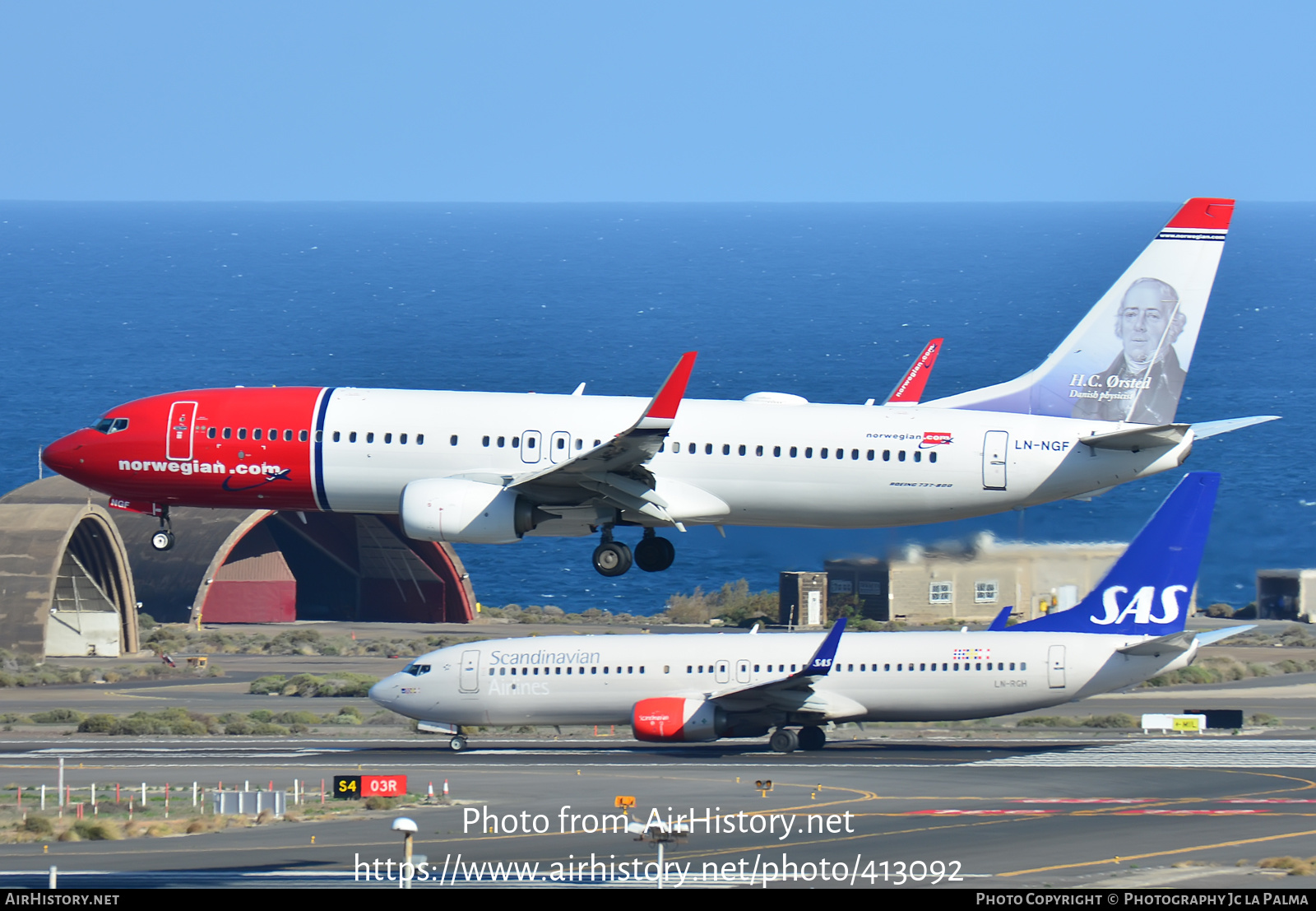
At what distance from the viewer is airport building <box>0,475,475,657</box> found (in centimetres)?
9444

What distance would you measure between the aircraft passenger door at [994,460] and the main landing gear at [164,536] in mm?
21353

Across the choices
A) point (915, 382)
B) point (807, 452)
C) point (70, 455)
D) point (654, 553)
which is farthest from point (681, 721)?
point (70, 455)

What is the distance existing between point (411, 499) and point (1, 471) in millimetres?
123478

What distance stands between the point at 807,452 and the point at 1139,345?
11169 millimetres

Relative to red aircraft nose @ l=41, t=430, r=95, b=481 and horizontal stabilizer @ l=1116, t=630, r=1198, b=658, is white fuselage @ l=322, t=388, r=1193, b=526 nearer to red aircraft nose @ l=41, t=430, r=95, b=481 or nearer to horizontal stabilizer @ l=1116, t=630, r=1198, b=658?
red aircraft nose @ l=41, t=430, r=95, b=481

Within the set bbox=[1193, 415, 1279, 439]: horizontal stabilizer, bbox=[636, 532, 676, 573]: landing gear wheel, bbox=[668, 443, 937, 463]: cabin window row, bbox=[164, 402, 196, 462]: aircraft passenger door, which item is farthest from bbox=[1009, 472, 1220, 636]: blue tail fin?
bbox=[164, 402, 196, 462]: aircraft passenger door

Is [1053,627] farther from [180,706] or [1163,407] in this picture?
Answer: [180,706]

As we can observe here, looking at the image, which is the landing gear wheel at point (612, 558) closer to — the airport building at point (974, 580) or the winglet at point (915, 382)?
the winglet at point (915, 382)

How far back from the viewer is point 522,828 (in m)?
45.0

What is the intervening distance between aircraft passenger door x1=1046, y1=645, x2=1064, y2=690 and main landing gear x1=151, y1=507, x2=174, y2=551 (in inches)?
1021

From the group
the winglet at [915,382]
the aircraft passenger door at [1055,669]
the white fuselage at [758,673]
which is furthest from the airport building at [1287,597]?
the aircraft passenger door at [1055,669]

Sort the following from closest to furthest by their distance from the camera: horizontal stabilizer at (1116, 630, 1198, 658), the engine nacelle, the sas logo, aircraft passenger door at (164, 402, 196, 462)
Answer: the engine nacelle < aircraft passenger door at (164, 402, 196, 462) < horizontal stabilizer at (1116, 630, 1198, 658) < the sas logo

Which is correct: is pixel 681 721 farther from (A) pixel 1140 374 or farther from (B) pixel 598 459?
(A) pixel 1140 374

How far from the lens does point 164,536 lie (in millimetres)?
51625
